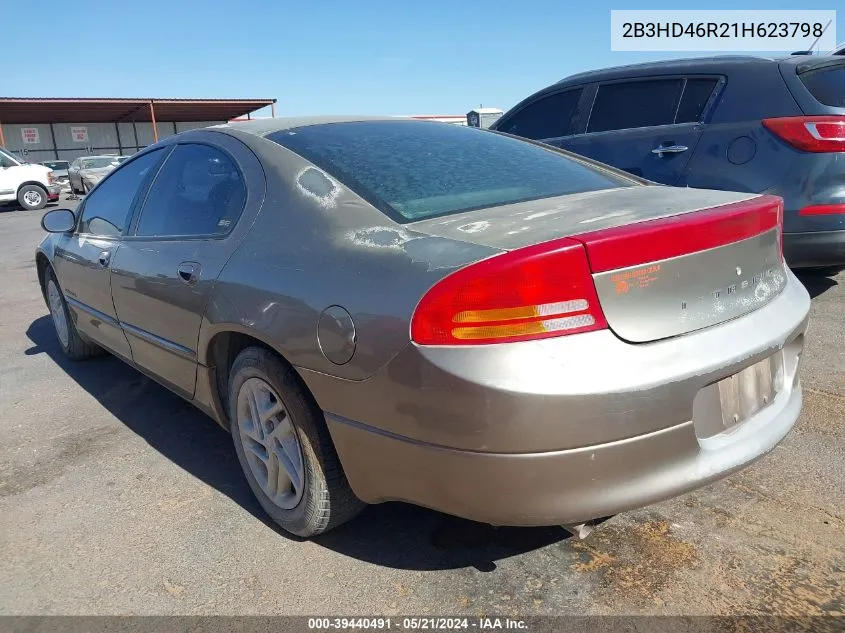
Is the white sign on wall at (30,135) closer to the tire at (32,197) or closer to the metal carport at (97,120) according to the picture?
the metal carport at (97,120)

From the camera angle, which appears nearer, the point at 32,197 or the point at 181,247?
the point at 181,247

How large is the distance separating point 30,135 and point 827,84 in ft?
130

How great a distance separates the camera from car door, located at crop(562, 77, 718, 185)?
466 cm

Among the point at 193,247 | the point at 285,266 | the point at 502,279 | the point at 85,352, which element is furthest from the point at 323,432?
the point at 85,352

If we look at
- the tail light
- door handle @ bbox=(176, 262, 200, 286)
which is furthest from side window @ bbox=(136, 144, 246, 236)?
the tail light

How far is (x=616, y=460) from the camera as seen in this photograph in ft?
5.49

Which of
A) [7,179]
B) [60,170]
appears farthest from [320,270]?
[60,170]

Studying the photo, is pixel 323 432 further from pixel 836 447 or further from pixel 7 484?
pixel 836 447

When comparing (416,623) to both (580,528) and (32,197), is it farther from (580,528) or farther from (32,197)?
(32,197)

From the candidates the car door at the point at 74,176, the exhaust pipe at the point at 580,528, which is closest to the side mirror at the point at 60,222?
the exhaust pipe at the point at 580,528

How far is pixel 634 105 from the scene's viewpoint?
5.13m

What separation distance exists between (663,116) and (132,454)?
424 centimetres

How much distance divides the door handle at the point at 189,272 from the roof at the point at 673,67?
12.9 ft

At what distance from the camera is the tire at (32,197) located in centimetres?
1802
